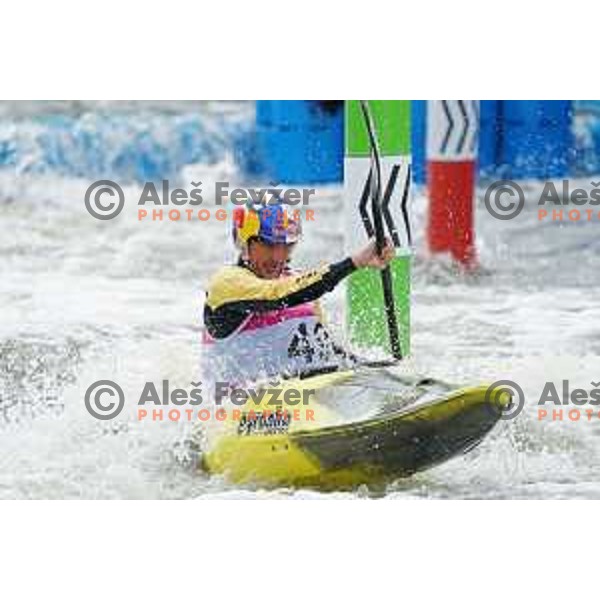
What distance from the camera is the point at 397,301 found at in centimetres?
368

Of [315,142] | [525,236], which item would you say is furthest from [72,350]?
[525,236]

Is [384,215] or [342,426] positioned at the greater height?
[384,215]

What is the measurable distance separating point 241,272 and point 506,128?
592 millimetres

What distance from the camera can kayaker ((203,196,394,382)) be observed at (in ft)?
12.0

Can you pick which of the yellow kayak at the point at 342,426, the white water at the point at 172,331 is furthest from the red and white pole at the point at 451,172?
the yellow kayak at the point at 342,426

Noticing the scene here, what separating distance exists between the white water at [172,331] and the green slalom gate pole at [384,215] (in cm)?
3

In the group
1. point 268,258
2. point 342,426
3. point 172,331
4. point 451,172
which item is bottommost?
point 342,426

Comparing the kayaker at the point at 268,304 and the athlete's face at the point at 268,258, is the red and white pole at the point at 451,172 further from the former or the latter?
the athlete's face at the point at 268,258

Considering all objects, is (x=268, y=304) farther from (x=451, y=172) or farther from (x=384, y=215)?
(x=451, y=172)

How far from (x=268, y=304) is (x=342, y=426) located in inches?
11.1

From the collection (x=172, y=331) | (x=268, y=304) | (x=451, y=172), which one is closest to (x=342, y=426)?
(x=268, y=304)

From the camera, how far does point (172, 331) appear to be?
3.66 metres

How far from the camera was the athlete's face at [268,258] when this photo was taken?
365 cm

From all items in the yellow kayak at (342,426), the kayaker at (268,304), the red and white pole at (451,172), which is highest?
the red and white pole at (451,172)
